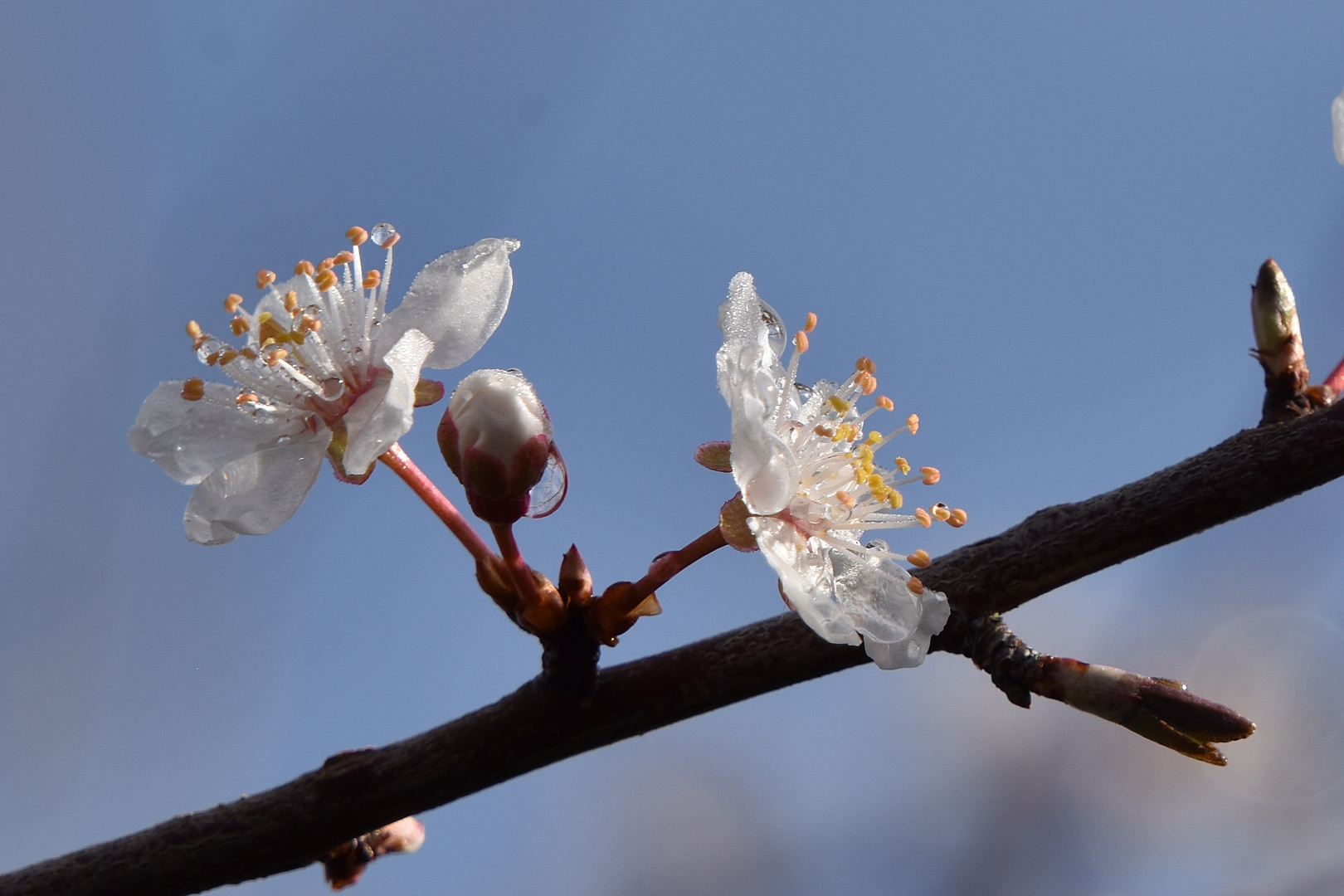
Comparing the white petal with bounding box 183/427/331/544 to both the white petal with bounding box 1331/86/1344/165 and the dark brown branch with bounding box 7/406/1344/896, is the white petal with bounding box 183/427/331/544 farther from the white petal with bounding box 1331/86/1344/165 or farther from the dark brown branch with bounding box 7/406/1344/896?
the white petal with bounding box 1331/86/1344/165

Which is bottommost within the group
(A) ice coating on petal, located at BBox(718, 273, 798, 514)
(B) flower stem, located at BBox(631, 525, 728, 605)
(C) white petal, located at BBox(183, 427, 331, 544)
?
(B) flower stem, located at BBox(631, 525, 728, 605)

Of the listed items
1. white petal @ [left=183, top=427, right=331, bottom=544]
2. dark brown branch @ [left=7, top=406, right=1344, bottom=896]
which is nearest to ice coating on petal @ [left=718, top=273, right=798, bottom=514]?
dark brown branch @ [left=7, top=406, right=1344, bottom=896]

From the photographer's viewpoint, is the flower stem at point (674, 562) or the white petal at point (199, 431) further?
the white petal at point (199, 431)

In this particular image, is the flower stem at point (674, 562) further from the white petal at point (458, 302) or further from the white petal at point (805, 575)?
the white petal at point (458, 302)

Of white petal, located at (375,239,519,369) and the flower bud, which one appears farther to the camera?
Answer: white petal, located at (375,239,519,369)

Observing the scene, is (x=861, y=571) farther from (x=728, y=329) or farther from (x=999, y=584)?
(x=728, y=329)

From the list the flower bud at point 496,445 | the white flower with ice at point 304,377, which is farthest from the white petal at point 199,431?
the flower bud at point 496,445
